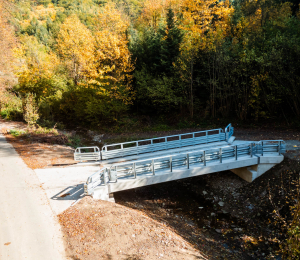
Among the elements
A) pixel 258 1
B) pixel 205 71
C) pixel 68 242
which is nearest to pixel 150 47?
pixel 205 71

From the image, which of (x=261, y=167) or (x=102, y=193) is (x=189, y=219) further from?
(x=261, y=167)

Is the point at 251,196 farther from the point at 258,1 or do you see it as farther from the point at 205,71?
the point at 258,1

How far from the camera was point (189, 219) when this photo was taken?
1034cm

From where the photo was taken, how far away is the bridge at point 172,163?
10461mm

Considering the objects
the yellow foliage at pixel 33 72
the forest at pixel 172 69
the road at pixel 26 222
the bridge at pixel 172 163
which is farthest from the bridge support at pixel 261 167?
the yellow foliage at pixel 33 72

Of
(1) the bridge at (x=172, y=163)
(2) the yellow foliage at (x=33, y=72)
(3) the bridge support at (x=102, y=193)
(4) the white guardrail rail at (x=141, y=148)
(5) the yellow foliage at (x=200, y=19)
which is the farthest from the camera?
(2) the yellow foliage at (x=33, y=72)

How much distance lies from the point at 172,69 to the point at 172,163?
46.5 feet

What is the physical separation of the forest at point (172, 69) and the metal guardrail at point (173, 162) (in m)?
7.48

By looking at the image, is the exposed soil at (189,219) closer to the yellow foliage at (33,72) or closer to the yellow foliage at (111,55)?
the yellow foliage at (111,55)

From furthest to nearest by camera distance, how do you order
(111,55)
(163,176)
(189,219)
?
(111,55)
(163,176)
(189,219)

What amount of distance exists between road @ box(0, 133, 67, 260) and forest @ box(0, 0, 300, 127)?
9.33 metres

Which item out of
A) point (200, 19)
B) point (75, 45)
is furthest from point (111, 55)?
point (200, 19)

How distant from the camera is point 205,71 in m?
21.5

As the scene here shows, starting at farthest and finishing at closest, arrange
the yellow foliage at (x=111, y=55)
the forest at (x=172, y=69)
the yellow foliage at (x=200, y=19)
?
the yellow foliage at (x=200, y=19) → the yellow foliage at (x=111, y=55) → the forest at (x=172, y=69)
